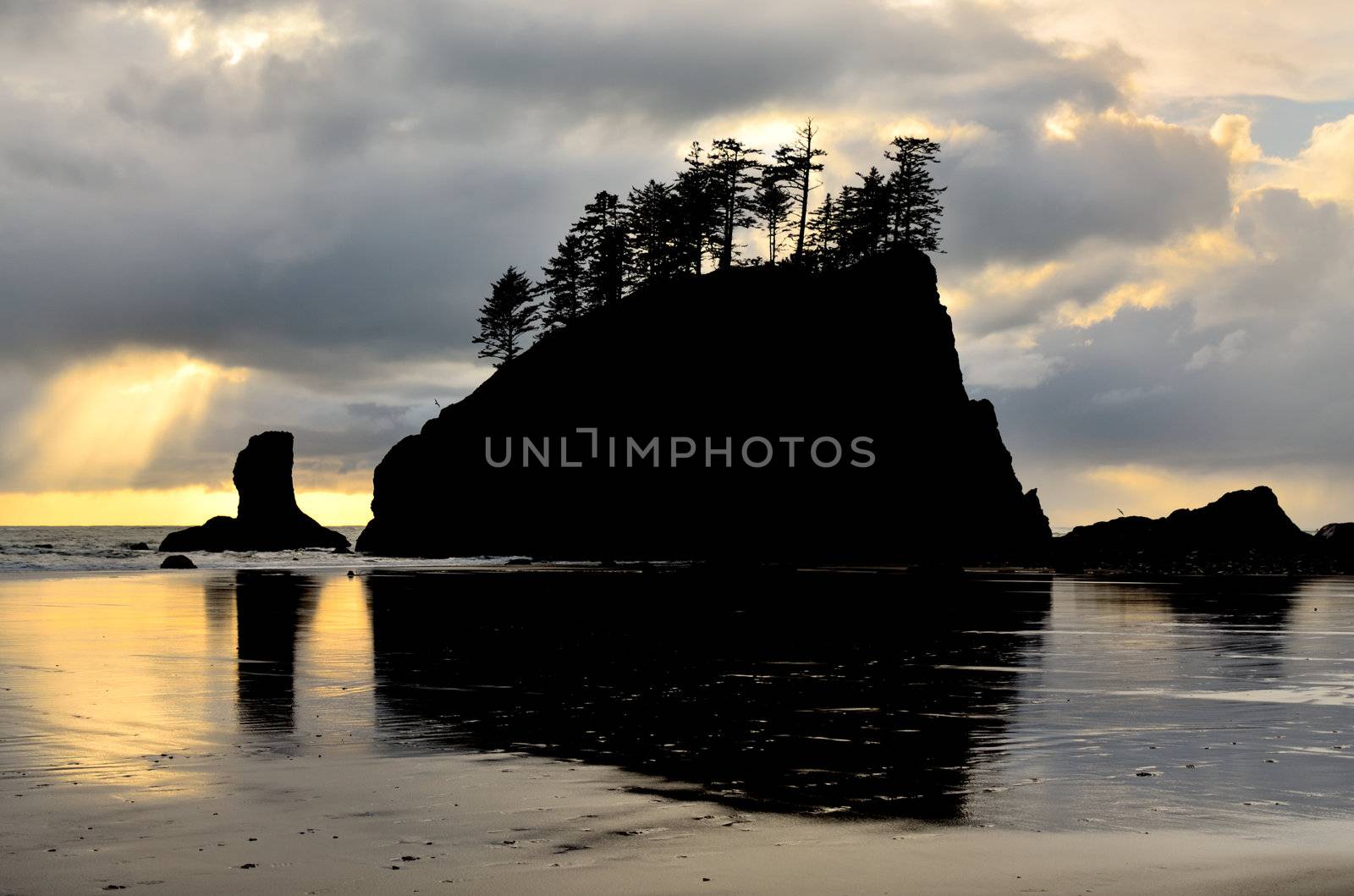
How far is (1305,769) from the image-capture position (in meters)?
12.7

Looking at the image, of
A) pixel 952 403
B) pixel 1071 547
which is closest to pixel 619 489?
pixel 952 403

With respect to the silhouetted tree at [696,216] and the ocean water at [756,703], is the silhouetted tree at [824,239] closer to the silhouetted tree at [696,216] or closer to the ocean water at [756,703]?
the silhouetted tree at [696,216]

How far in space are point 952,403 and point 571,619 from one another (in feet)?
204

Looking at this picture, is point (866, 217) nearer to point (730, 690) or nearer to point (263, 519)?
point (263, 519)

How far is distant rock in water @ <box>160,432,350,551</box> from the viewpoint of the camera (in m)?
126

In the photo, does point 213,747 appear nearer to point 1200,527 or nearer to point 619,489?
point 619,489

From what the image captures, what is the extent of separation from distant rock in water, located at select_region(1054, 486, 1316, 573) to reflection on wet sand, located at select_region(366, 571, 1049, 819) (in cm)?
4608

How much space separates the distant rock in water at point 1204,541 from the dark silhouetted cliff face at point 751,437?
4.28 meters

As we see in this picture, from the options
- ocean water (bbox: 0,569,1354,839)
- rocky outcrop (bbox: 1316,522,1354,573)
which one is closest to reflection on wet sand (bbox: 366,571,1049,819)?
ocean water (bbox: 0,569,1354,839)

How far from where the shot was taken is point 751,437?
87.6 metres

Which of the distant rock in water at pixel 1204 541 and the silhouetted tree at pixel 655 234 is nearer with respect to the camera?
the distant rock in water at pixel 1204 541

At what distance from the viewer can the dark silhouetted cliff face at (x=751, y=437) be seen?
3408 inches

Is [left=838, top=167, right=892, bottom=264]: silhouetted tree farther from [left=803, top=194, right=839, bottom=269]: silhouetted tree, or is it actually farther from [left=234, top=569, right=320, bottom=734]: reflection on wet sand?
[left=234, top=569, right=320, bottom=734]: reflection on wet sand

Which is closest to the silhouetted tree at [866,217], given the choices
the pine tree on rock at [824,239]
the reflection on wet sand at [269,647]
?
the pine tree on rock at [824,239]
